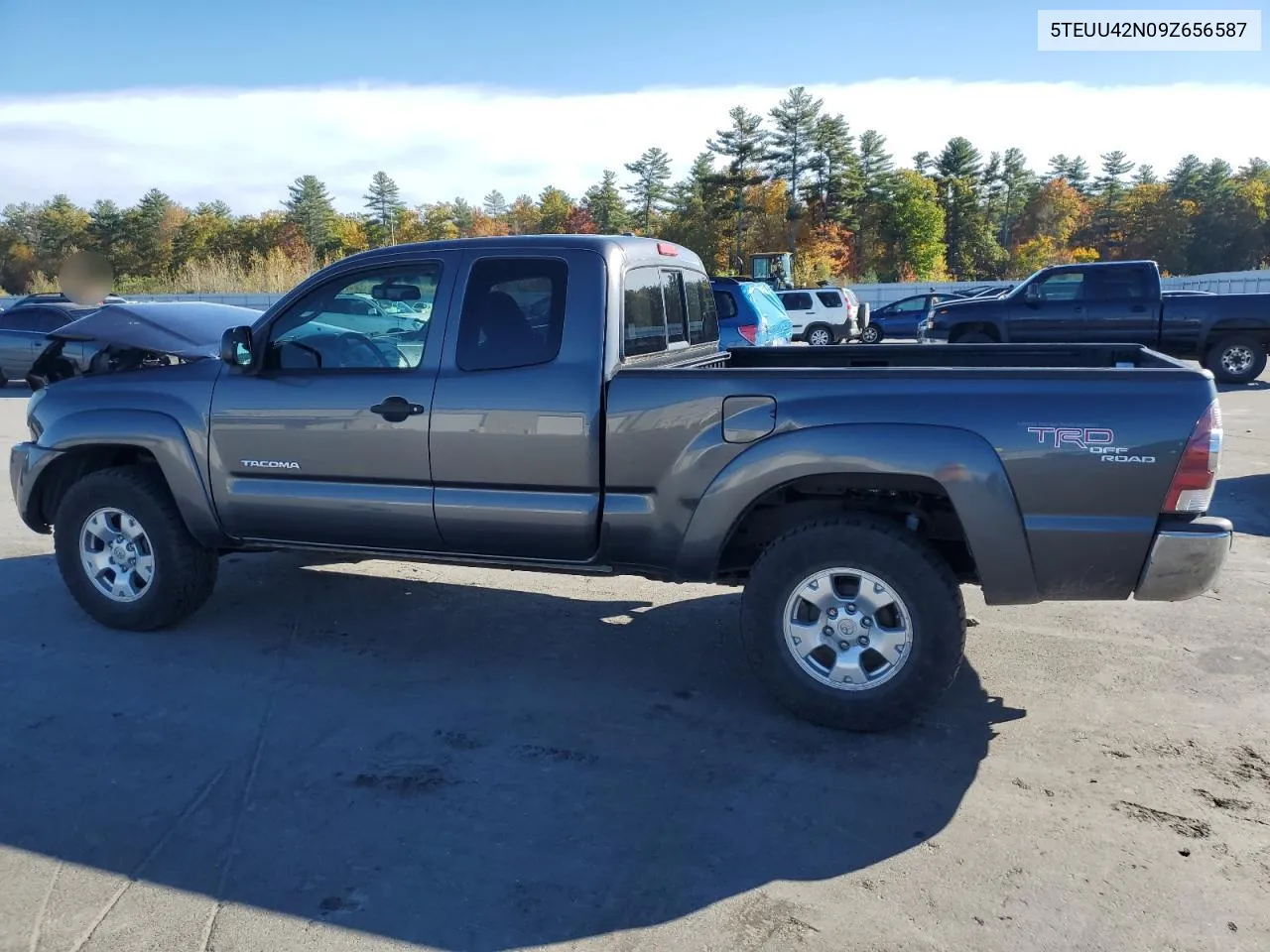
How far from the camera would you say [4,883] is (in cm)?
310

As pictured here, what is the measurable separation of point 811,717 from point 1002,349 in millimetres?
2194

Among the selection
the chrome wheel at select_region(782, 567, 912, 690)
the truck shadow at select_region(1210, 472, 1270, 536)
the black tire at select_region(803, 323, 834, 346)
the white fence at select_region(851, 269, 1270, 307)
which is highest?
the white fence at select_region(851, 269, 1270, 307)

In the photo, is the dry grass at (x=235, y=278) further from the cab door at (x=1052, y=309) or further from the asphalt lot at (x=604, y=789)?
the asphalt lot at (x=604, y=789)

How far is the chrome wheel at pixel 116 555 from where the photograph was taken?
5.28m

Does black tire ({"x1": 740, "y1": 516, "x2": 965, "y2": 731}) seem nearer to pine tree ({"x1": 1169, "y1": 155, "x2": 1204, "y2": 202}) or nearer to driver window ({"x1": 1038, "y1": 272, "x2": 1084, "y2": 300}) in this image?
driver window ({"x1": 1038, "y1": 272, "x2": 1084, "y2": 300})

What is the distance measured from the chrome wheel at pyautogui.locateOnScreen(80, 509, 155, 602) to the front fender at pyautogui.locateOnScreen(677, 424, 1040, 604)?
321 cm

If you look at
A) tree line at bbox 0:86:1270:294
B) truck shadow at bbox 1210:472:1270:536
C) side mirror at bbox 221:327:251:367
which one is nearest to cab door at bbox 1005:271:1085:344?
truck shadow at bbox 1210:472:1270:536

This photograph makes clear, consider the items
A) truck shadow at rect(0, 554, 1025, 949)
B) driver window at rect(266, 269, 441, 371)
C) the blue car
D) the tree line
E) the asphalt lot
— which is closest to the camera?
the asphalt lot

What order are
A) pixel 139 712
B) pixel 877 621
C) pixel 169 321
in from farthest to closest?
pixel 169 321 < pixel 139 712 < pixel 877 621

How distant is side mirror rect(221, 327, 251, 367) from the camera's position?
486 cm

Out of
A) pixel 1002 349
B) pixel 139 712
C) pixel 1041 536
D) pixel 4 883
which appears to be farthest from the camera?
pixel 1002 349

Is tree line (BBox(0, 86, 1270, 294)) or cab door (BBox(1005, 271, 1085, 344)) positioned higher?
tree line (BBox(0, 86, 1270, 294))

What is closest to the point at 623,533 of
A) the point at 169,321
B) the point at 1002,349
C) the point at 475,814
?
the point at 475,814

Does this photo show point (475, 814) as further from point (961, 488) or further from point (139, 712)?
point (961, 488)
